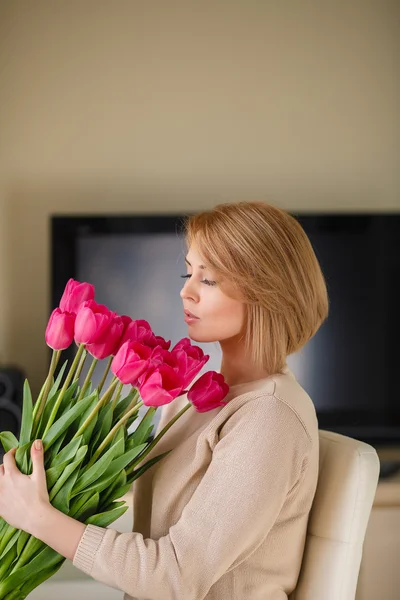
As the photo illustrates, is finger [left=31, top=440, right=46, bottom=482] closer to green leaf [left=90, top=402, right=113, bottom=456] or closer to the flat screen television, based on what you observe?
green leaf [left=90, top=402, right=113, bottom=456]

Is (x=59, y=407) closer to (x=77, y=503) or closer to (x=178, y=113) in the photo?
(x=77, y=503)

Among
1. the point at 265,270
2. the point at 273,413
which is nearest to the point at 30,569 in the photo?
the point at 273,413

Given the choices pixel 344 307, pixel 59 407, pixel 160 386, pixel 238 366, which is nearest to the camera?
pixel 160 386

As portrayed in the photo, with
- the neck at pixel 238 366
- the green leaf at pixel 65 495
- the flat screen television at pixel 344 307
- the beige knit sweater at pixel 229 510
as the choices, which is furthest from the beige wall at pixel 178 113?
the green leaf at pixel 65 495

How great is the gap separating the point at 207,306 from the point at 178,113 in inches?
92.7

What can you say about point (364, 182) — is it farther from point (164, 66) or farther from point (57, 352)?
point (57, 352)

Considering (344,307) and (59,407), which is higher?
(59,407)

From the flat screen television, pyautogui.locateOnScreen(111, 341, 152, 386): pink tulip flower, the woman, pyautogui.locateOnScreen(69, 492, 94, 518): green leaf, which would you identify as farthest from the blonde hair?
the flat screen television

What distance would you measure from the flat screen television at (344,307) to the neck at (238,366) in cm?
196

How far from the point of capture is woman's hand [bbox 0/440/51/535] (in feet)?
3.53

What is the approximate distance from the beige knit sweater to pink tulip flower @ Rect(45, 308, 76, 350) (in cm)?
25

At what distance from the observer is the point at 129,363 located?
1.04 meters

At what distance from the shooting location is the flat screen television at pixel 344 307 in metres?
3.35

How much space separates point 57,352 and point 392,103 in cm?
288
